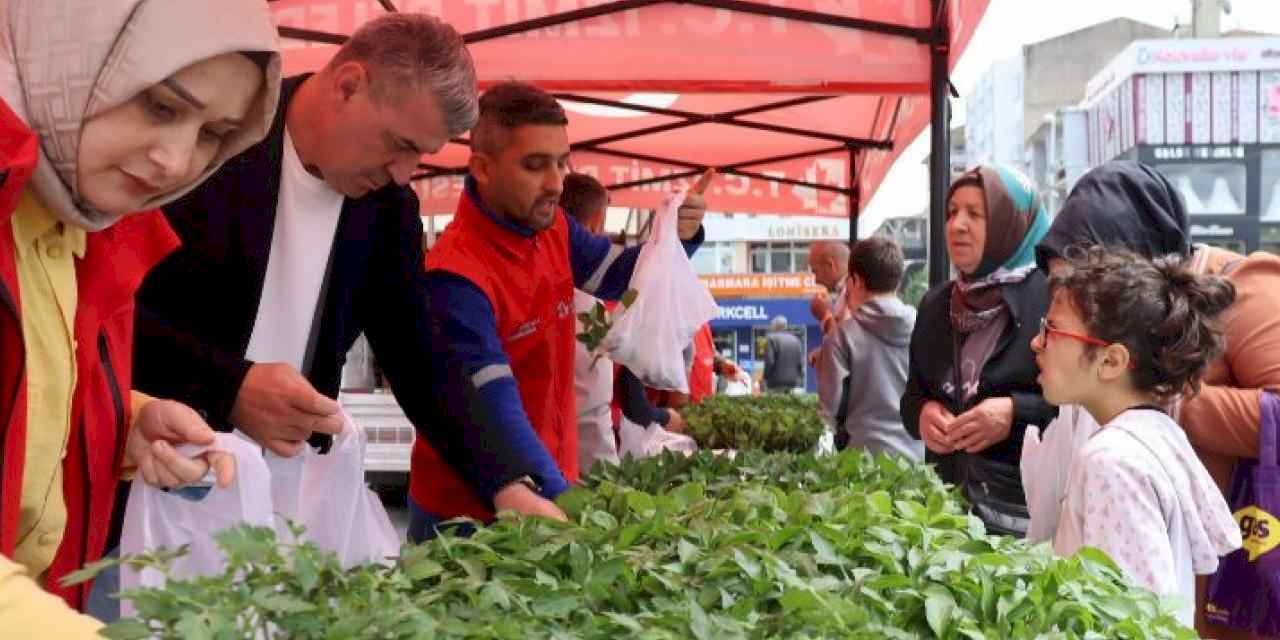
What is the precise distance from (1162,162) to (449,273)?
35.9 metres

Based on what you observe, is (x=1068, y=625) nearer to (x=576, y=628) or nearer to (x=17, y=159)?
(x=576, y=628)

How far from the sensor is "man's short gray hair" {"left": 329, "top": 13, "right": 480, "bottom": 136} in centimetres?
246

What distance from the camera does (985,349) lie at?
372cm

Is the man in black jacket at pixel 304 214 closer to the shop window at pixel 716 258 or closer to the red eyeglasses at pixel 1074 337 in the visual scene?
the red eyeglasses at pixel 1074 337

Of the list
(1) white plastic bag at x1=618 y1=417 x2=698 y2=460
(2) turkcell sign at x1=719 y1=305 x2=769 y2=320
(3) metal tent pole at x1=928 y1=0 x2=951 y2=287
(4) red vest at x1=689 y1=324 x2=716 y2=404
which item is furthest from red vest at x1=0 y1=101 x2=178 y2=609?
(2) turkcell sign at x1=719 y1=305 x2=769 y2=320

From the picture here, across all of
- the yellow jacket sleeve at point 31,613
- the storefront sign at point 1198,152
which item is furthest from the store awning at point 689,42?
the storefront sign at point 1198,152

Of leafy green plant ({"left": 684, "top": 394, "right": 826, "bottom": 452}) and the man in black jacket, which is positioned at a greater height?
the man in black jacket

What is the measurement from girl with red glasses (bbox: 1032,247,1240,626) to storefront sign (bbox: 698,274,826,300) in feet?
89.2

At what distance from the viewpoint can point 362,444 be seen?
2.17m

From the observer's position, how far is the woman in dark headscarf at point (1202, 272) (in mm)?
3033

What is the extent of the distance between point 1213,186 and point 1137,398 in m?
30.9

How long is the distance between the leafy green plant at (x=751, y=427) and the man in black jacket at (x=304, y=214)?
2607 millimetres

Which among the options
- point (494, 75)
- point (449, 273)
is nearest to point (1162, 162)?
point (494, 75)

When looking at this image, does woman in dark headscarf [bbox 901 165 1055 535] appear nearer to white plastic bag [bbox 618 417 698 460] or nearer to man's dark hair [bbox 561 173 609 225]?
white plastic bag [bbox 618 417 698 460]
